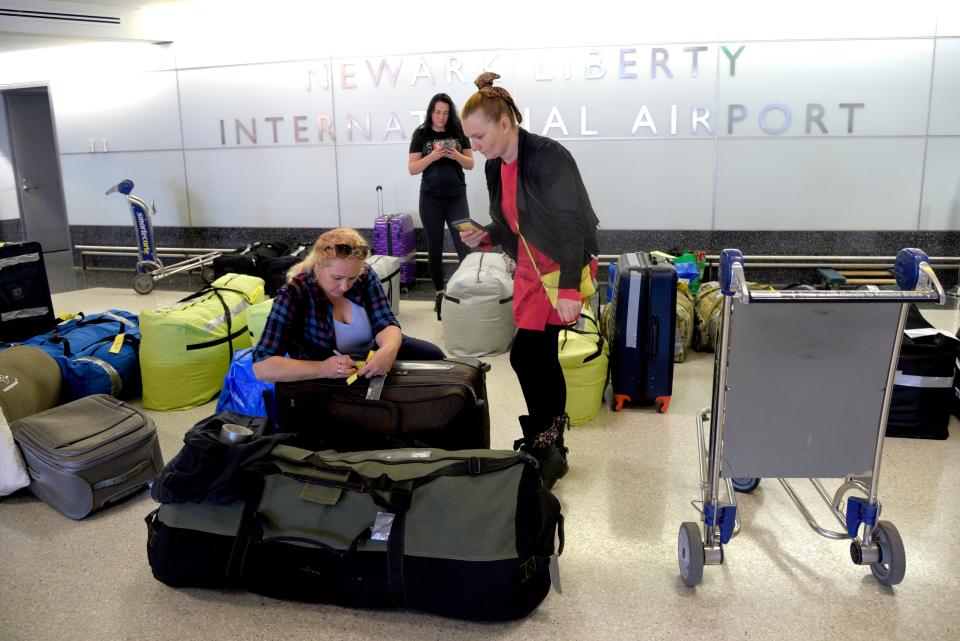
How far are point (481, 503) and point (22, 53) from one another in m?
8.14

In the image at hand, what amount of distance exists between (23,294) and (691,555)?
3760 mm

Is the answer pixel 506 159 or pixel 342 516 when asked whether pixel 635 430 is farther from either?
pixel 342 516

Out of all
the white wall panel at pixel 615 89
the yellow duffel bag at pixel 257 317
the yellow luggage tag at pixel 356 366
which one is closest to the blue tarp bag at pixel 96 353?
the yellow duffel bag at pixel 257 317

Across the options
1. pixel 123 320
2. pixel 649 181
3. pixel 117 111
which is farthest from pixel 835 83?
pixel 117 111

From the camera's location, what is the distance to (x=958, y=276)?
5.89 metres

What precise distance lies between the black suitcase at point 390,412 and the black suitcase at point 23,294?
2.41 meters

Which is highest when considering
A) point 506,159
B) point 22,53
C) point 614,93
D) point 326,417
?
point 22,53

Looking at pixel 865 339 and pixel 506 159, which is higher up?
pixel 506 159

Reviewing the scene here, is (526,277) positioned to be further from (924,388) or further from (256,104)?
(256,104)

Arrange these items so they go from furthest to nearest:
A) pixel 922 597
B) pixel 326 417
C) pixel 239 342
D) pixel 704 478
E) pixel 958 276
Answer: pixel 958 276
pixel 239 342
pixel 326 417
pixel 704 478
pixel 922 597

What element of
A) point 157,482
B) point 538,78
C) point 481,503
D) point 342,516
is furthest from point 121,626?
point 538,78

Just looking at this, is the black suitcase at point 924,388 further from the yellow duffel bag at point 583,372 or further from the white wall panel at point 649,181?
the white wall panel at point 649,181

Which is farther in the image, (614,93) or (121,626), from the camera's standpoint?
(614,93)

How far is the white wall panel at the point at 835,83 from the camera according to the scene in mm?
5809
